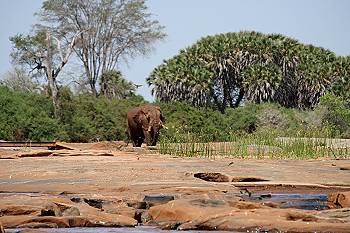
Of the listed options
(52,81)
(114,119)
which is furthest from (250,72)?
(52,81)

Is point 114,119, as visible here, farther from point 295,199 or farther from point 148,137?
point 295,199

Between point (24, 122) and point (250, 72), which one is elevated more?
point (250, 72)

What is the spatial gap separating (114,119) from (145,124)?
1080 centimetres

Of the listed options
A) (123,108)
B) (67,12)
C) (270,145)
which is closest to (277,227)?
(270,145)

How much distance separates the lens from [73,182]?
41.9ft

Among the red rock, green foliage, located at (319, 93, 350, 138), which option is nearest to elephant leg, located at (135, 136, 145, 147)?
green foliage, located at (319, 93, 350, 138)

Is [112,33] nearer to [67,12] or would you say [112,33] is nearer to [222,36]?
[67,12]

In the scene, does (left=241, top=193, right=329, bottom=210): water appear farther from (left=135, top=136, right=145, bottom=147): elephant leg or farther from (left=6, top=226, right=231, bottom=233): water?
(left=135, top=136, right=145, bottom=147): elephant leg

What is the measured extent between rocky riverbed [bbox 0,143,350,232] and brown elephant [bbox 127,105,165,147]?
310 inches

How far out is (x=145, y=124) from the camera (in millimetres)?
28891

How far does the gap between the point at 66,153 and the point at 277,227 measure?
15046mm

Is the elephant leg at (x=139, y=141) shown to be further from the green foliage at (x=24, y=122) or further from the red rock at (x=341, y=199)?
the red rock at (x=341, y=199)

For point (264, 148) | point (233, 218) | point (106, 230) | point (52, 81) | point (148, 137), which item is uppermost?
point (52, 81)

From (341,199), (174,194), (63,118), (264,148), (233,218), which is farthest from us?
(63,118)
